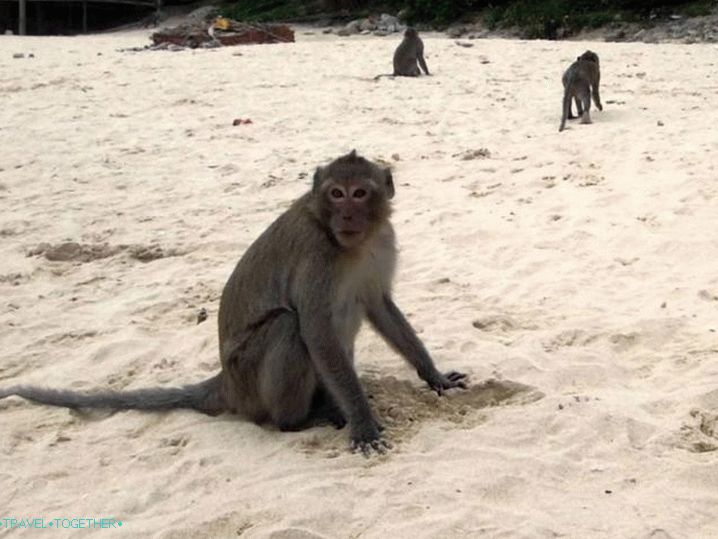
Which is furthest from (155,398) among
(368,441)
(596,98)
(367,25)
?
(367,25)

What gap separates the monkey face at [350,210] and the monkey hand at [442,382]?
93 centimetres

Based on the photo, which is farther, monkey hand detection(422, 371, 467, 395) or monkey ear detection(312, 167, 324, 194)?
monkey hand detection(422, 371, 467, 395)

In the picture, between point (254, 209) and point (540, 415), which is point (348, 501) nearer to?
point (540, 415)

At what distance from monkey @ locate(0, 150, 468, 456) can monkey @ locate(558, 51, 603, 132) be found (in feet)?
22.0

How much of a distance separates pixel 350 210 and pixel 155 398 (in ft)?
4.64

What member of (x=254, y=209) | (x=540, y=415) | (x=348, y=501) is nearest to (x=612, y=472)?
(x=540, y=415)

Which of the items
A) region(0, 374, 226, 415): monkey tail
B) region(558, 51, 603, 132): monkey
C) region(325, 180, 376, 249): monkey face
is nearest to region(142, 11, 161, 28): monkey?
region(558, 51, 603, 132): monkey

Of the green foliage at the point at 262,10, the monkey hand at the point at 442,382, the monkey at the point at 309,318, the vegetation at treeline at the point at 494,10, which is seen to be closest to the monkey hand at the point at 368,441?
the monkey at the point at 309,318

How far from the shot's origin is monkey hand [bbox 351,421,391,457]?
13.4 feet

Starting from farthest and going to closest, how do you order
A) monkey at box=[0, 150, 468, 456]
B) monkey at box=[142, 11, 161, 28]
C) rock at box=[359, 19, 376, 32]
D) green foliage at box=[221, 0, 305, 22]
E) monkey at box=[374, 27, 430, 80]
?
monkey at box=[142, 11, 161, 28], green foliage at box=[221, 0, 305, 22], rock at box=[359, 19, 376, 32], monkey at box=[374, 27, 430, 80], monkey at box=[0, 150, 468, 456]

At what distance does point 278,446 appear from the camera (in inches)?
167

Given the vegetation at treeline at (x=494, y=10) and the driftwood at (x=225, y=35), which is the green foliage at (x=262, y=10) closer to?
the vegetation at treeline at (x=494, y=10)

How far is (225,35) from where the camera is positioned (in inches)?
879

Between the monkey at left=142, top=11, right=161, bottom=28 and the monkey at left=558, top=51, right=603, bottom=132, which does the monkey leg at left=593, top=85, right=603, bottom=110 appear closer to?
the monkey at left=558, top=51, right=603, bottom=132
